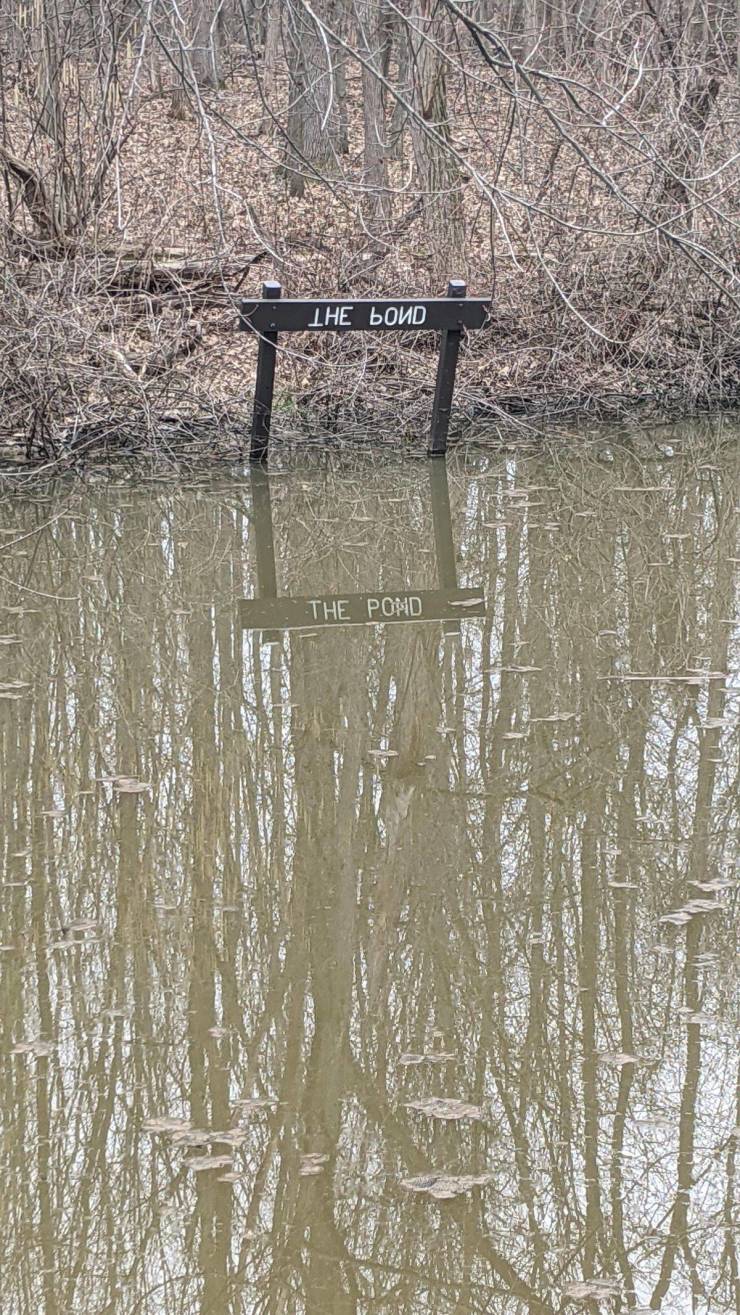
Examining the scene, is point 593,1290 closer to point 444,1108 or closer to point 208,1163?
point 444,1108

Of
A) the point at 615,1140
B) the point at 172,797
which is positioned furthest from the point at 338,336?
the point at 615,1140

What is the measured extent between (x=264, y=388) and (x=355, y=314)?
0.90m

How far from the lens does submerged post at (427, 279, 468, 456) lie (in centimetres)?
1220

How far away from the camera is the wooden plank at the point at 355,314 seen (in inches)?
451

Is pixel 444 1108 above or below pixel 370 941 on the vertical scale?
below

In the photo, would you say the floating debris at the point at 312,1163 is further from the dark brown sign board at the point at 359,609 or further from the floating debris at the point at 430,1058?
the dark brown sign board at the point at 359,609

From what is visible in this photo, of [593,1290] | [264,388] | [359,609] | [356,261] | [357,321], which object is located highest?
[356,261]

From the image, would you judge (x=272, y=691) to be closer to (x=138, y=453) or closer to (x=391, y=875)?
(x=391, y=875)

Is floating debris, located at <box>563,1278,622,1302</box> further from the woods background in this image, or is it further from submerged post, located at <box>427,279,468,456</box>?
submerged post, located at <box>427,279,468,456</box>

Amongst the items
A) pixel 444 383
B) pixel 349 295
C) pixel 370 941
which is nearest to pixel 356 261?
pixel 349 295

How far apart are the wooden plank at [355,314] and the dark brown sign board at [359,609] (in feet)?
11.3

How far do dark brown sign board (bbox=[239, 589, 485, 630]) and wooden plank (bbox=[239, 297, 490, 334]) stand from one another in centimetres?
344

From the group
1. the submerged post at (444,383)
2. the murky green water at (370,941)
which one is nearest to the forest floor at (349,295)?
the submerged post at (444,383)

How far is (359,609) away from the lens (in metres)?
8.26
